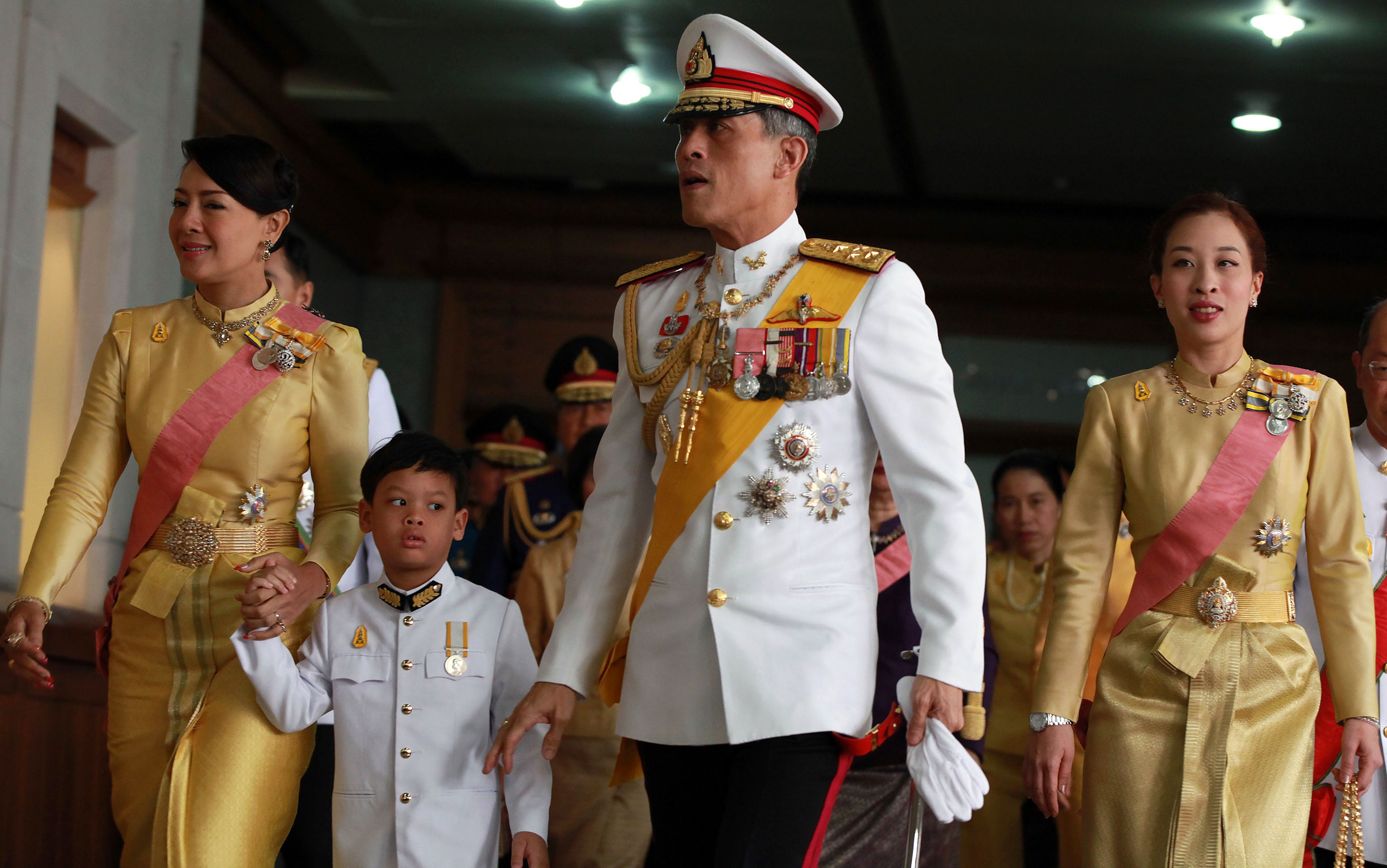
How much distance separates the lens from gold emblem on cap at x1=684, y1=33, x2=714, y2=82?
2.32 m

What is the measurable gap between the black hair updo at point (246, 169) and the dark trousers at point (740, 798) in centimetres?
117

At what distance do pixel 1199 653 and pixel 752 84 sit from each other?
1167mm

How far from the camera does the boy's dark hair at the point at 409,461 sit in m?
2.65

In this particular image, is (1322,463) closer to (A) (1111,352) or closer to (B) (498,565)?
(B) (498,565)

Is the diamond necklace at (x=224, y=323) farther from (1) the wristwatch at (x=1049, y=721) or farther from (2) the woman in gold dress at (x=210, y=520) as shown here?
(1) the wristwatch at (x=1049, y=721)

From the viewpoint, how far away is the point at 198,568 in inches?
100

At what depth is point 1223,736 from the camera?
250cm

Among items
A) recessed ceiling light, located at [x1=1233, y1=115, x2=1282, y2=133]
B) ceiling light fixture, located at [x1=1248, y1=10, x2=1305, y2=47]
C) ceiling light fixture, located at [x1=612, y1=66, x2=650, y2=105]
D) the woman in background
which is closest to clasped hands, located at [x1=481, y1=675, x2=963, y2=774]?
the woman in background

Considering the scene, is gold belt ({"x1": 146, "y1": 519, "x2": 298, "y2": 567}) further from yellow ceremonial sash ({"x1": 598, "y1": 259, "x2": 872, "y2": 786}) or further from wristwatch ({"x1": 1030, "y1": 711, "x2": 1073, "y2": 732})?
wristwatch ({"x1": 1030, "y1": 711, "x2": 1073, "y2": 732})

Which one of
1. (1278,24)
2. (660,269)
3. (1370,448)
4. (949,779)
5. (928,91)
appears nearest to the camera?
(949,779)

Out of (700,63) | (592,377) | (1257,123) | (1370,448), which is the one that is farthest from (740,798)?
(1257,123)

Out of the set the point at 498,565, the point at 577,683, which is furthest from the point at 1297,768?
the point at 498,565

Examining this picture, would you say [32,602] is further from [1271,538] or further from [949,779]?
[1271,538]

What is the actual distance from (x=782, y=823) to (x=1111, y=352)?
738 centimetres
